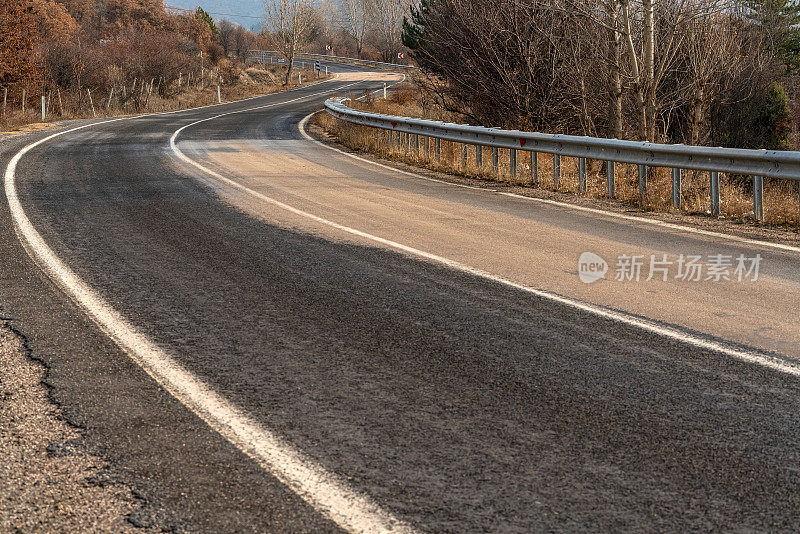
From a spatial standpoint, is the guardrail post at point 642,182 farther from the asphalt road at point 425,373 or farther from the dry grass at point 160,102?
the dry grass at point 160,102

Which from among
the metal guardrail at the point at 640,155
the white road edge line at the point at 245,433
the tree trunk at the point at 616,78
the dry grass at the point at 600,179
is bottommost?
the white road edge line at the point at 245,433

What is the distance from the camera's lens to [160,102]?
43.5 metres

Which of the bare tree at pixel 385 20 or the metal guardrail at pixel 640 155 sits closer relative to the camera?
the metal guardrail at pixel 640 155

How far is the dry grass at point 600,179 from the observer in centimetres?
1047

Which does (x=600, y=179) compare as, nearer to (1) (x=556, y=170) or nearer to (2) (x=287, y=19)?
(1) (x=556, y=170)

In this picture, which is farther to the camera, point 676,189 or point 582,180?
point 582,180

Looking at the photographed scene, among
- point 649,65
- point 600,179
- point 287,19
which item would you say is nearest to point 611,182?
point 600,179

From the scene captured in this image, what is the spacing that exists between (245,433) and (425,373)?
1171mm

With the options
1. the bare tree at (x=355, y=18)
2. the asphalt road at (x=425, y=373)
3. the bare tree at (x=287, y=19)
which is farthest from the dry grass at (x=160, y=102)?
the bare tree at (x=355, y=18)

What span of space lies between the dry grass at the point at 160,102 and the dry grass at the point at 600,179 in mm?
11809

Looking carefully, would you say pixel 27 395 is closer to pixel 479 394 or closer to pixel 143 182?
pixel 479 394

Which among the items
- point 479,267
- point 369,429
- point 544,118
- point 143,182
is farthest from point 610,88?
point 369,429

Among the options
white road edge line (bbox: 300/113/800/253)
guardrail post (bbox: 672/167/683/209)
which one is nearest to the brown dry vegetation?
white road edge line (bbox: 300/113/800/253)
